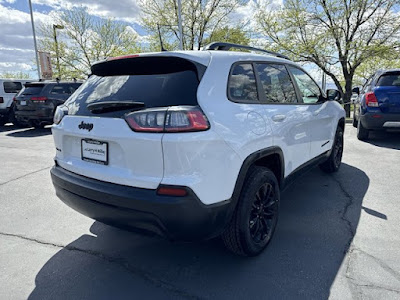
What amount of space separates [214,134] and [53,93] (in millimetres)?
9950

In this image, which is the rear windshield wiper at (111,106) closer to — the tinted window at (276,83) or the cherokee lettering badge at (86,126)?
the cherokee lettering badge at (86,126)

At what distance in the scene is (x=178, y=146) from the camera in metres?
1.87

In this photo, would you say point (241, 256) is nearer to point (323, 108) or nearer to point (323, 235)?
point (323, 235)

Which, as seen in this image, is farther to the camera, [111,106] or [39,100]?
[39,100]

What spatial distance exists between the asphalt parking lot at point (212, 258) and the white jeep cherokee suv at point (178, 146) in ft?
1.01

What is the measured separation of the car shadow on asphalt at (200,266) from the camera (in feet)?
7.04

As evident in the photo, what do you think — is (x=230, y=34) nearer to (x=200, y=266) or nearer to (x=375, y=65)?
(x=375, y=65)

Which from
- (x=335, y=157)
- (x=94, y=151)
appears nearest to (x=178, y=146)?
(x=94, y=151)

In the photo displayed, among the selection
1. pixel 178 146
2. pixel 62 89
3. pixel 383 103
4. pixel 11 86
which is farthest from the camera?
pixel 11 86

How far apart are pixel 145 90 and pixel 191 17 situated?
20435mm

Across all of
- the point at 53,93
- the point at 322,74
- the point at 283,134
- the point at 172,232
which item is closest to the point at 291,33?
the point at 322,74

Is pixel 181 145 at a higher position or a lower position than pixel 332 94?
lower

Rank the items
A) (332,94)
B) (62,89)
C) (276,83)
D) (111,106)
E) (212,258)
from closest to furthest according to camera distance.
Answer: (111,106)
(212,258)
(276,83)
(332,94)
(62,89)

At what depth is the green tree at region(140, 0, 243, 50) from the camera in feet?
67.7
